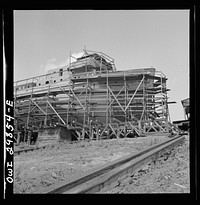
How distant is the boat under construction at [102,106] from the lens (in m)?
19.0

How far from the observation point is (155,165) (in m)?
5.06

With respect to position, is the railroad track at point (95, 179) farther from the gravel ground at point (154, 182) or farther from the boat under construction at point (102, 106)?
the boat under construction at point (102, 106)

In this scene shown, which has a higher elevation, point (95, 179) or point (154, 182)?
point (95, 179)

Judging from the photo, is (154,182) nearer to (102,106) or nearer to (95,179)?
(95,179)

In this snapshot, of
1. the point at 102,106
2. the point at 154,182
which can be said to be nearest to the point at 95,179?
the point at 154,182

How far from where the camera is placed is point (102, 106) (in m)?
20.8

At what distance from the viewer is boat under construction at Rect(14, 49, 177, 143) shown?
19.0 m

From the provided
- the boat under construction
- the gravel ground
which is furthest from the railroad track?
the boat under construction

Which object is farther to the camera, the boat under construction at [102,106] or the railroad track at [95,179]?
the boat under construction at [102,106]

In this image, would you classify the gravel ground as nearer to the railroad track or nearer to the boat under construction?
the railroad track

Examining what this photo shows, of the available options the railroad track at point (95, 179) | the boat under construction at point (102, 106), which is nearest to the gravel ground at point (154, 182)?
the railroad track at point (95, 179)
